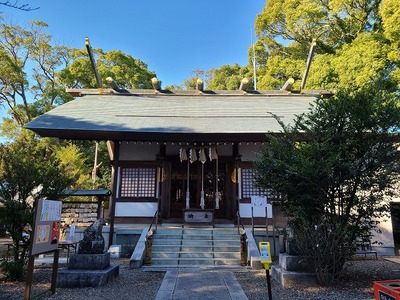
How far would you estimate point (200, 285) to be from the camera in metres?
5.79

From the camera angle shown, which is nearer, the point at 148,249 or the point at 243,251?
the point at 243,251

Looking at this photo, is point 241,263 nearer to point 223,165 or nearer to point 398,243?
point 223,165

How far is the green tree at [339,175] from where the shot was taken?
554cm

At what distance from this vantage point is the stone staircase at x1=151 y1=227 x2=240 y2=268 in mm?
8039

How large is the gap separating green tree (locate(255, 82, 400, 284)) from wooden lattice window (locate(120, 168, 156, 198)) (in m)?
6.47

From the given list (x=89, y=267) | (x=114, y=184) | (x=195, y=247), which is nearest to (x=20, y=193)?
(x=89, y=267)

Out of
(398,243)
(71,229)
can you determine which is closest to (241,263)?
(71,229)

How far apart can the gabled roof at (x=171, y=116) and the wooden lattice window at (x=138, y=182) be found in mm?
2092

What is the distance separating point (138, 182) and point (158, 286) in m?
6.21

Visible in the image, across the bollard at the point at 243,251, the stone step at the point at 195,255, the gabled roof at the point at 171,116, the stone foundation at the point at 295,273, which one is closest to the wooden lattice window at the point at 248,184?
the gabled roof at the point at 171,116

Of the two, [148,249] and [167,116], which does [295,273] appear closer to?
[148,249]

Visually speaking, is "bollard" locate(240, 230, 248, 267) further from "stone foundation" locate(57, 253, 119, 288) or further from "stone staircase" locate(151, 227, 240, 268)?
"stone foundation" locate(57, 253, 119, 288)

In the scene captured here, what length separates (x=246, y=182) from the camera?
11.5 m

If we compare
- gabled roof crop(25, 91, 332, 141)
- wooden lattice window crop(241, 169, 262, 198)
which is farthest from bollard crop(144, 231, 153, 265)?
wooden lattice window crop(241, 169, 262, 198)
